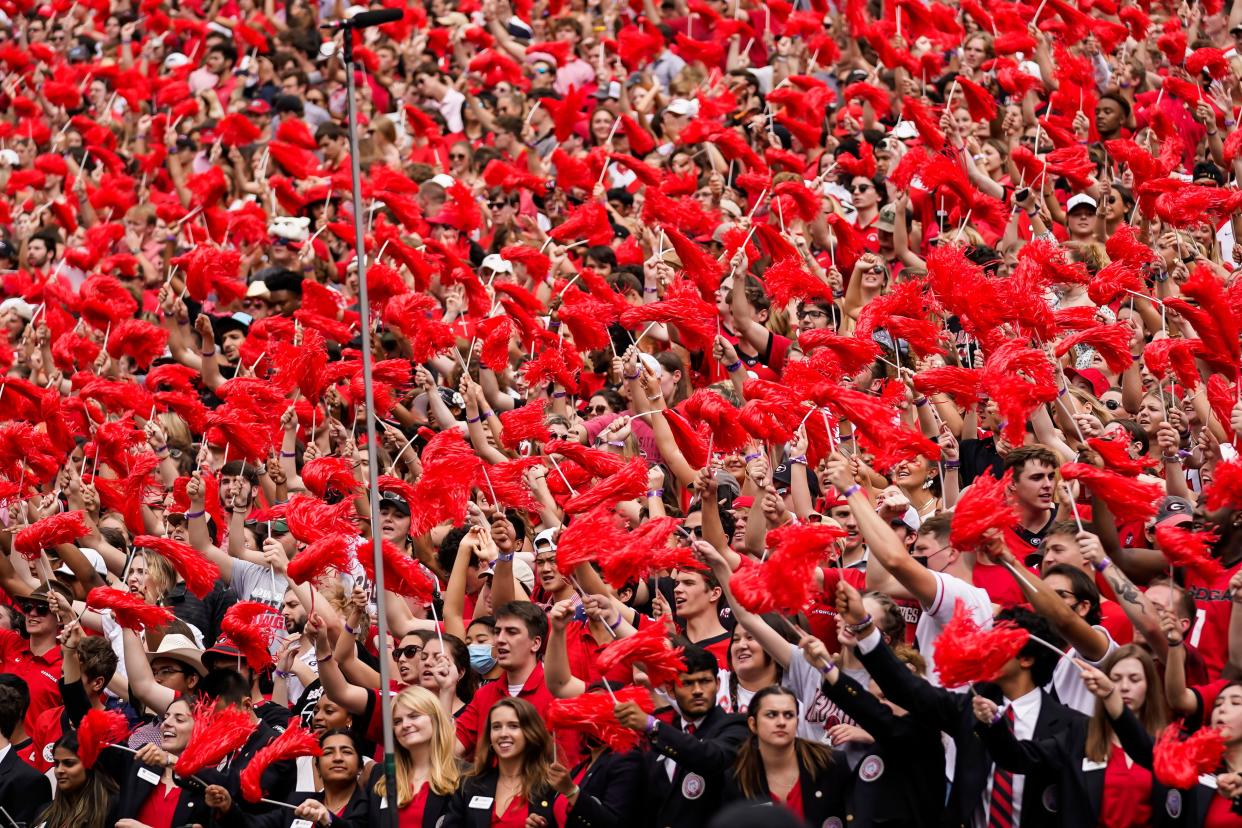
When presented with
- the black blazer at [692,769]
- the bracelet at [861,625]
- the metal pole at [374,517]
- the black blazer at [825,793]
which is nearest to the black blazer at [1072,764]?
the bracelet at [861,625]

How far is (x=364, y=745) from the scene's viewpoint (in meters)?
8.51

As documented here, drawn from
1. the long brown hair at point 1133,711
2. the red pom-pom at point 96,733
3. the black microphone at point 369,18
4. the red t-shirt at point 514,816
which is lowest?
the red pom-pom at point 96,733

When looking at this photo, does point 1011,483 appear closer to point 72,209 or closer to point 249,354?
point 249,354

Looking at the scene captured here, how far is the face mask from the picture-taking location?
891 centimetres

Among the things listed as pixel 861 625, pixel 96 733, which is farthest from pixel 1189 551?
pixel 96 733

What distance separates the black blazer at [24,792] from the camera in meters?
9.11

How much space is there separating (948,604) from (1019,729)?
593mm

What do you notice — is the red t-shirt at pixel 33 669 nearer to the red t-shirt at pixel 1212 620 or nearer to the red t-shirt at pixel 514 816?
the red t-shirt at pixel 514 816

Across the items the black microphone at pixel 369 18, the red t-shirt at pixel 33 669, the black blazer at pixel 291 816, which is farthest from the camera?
the red t-shirt at pixel 33 669

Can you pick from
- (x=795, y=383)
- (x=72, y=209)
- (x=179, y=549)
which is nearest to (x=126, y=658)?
(x=179, y=549)

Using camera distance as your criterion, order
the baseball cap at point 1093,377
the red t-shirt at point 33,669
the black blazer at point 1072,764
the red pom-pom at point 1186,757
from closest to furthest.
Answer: the red pom-pom at point 1186,757
the black blazer at point 1072,764
the red t-shirt at point 33,669
the baseball cap at point 1093,377

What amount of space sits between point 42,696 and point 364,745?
2124 mm

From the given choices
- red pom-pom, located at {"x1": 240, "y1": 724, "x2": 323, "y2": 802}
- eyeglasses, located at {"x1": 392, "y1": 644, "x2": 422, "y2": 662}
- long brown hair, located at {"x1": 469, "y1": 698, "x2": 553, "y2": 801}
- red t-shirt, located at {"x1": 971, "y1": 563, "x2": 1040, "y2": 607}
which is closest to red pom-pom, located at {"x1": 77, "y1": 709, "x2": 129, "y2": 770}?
red pom-pom, located at {"x1": 240, "y1": 724, "x2": 323, "y2": 802}

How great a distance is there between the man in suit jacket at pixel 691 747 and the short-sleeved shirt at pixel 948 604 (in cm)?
74
